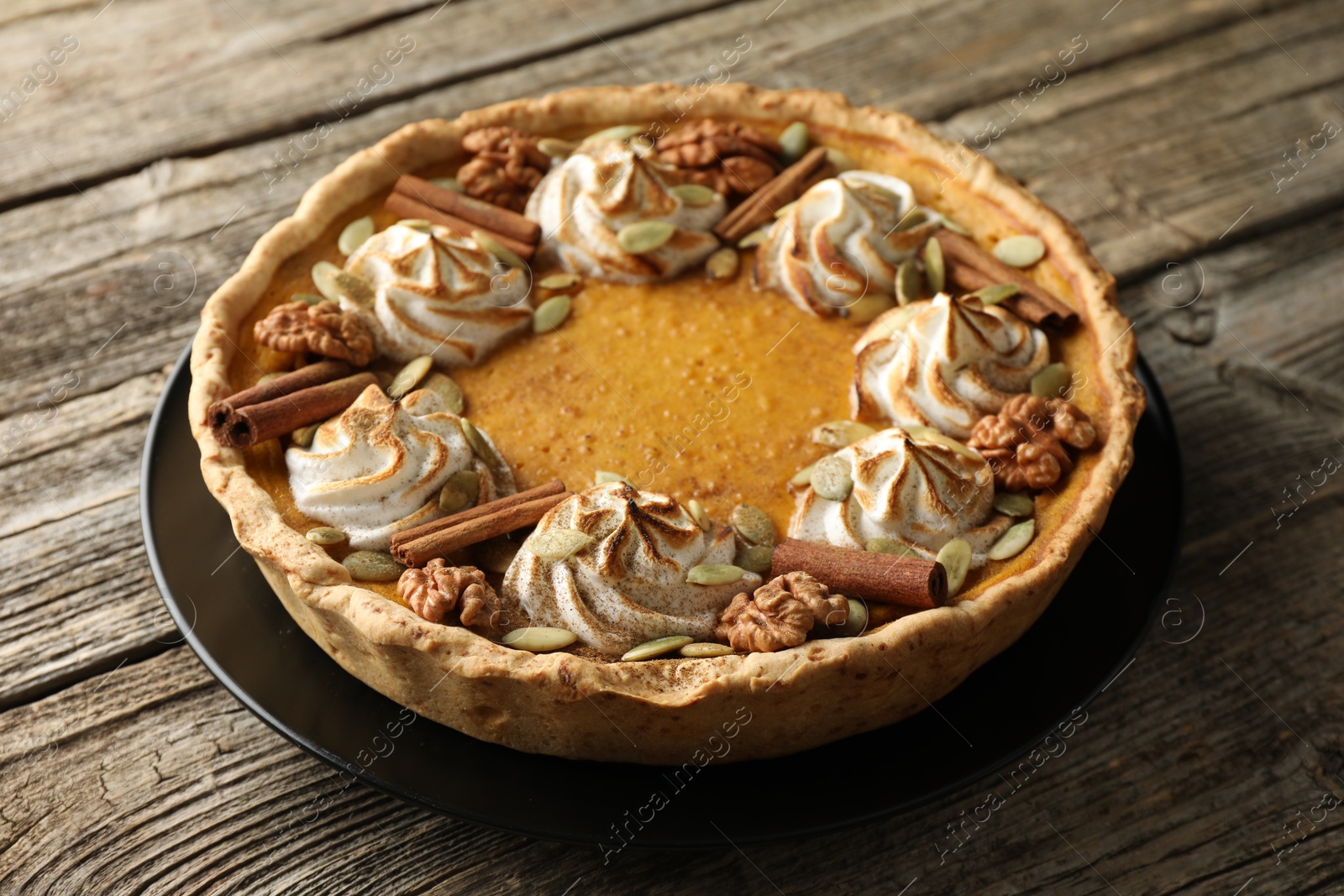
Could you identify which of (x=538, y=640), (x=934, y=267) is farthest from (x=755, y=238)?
(x=538, y=640)

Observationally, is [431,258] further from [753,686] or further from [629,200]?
[753,686]

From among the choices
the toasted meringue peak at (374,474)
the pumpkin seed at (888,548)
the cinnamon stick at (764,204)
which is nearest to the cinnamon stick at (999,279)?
the cinnamon stick at (764,204)

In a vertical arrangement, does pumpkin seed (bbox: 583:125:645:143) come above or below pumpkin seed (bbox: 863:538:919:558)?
above

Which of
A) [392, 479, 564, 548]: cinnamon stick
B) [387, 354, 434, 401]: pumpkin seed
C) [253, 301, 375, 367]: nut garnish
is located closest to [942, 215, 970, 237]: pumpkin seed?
[392, 479, 564, 548]: cinnamon stick

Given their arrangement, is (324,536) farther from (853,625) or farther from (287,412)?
(853,625)

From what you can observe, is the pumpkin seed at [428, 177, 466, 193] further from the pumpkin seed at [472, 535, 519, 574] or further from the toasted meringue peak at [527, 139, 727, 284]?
the pumpkin seed at [472, 535, 519, 574]

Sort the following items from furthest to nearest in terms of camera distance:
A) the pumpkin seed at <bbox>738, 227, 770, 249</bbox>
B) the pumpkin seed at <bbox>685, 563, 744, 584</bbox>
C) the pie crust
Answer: the pumpkin seed at <bbox>738, 227, 770, 249</bbox> < the pumpkin seed at <bbox>685, 563, 744, 584</bbox> < the pie crust
